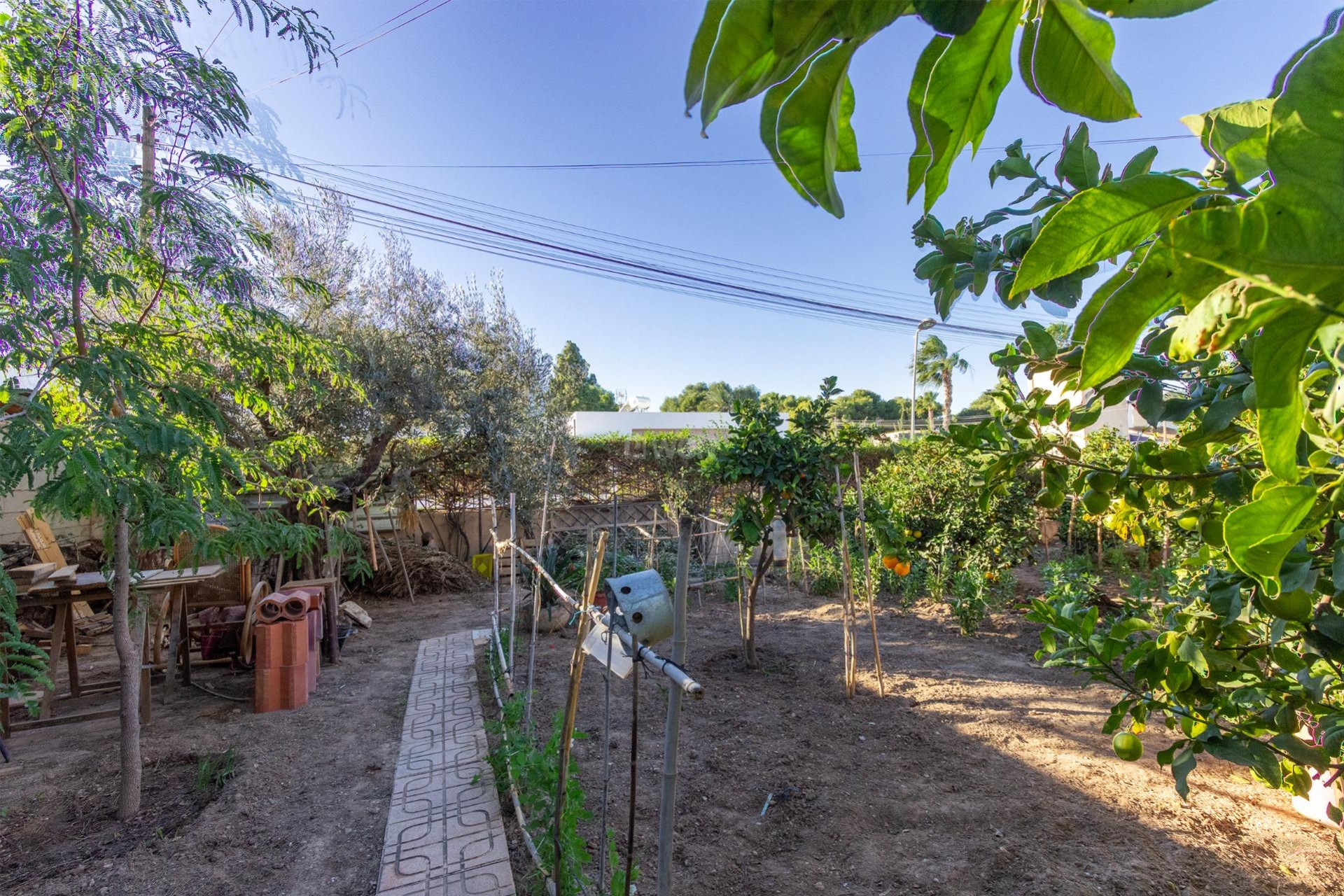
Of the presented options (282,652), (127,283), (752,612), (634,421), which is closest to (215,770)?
Answer: (282,652)

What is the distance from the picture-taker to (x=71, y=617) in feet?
12.7

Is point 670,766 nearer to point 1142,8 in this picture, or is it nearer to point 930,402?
point 1142,8

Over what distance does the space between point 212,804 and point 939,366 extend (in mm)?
24786

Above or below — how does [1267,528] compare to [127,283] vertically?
below

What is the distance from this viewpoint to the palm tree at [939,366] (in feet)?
76.6

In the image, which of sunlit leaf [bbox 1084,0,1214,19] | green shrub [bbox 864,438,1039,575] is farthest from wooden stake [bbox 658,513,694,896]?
green shrub [bbox 864,438,1039,575]

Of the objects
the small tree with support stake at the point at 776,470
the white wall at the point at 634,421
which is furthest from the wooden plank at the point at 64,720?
the white wall at the point at 634,421

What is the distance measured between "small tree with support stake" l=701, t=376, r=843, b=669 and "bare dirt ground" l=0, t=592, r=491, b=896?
9.47 feet

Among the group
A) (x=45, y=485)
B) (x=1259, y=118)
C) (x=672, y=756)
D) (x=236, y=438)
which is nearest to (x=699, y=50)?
(x=1259, y=118)

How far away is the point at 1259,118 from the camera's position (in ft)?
1.17

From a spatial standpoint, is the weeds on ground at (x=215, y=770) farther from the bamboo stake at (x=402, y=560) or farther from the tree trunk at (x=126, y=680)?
the bamboo stake at (x=402, y=560)

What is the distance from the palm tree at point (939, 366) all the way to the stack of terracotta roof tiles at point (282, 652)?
75.1 feet

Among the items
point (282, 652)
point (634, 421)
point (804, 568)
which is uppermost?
point (634, 421)

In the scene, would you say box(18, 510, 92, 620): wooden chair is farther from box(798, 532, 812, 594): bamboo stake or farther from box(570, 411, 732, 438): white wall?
box(570, 411, 732, 438): white wall
